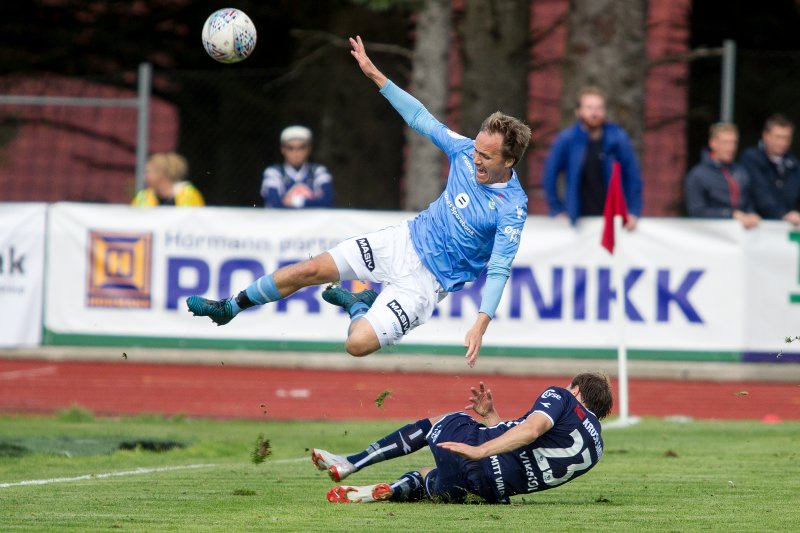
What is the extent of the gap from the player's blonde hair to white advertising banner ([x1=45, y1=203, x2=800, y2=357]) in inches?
18.0

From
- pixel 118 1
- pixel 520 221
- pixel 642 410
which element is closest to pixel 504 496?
pixel 520 221

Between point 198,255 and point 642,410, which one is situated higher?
point 198,255

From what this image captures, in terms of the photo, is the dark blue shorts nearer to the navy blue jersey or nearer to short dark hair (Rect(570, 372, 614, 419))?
the navy blue jersey

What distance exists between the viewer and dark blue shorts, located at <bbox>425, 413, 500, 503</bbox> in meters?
8.29

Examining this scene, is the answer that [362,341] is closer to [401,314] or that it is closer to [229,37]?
[401,314]

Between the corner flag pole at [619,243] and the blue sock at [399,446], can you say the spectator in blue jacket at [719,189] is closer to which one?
the corner flag pole at [619,243]

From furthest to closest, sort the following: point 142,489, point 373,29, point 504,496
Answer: point 373,29 < point 142,489 < point 504,496

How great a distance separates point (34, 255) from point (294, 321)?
3.07m

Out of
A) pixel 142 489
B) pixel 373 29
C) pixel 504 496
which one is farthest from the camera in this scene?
pixel 373 29

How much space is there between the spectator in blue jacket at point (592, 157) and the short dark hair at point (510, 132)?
5782 mm

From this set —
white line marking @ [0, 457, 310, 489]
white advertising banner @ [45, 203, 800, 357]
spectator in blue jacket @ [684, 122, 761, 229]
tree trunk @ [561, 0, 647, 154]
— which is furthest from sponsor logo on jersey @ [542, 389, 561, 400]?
tree trunk @ [561, 0, 647, 154]

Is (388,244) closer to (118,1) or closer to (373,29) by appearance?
(373,29)

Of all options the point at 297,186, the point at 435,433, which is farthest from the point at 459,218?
the point at 297,186

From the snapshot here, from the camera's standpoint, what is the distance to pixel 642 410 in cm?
1543
